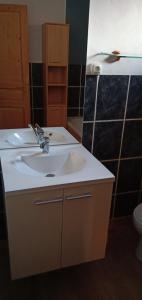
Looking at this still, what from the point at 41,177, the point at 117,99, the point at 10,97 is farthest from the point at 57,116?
the point at 41,177

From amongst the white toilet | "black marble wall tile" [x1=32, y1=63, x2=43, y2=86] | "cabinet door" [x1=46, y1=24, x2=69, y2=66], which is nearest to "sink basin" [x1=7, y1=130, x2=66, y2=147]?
"black marble wall tile" [x1=32, y1=63, x2=43, y2=86]

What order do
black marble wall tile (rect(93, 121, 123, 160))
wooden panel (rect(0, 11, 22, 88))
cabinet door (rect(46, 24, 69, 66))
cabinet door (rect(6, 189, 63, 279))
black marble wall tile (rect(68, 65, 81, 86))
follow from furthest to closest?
1. black marble wall tile (rect(93, 121, 123, 160))
2. black marble wall tile (rect(68, 65, 81, 86))
3. cabinet door (rect(46, 24, 69, 66))
4. wooden panel (rect(0, 11, 22, 88))
5. cabinet door (rect(6, 189, 63, 279))

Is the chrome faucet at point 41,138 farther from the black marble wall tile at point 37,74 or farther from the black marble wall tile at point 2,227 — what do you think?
the black marble wall tile at point 2,227

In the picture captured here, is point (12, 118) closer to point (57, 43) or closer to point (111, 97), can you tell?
point (57, 43)

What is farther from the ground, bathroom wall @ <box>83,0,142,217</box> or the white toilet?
bathroom wall @ <box>83,0,142,217</box>

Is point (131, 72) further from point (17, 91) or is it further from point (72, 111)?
point (17, 91)

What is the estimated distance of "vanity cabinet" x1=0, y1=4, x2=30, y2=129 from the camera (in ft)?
4.47

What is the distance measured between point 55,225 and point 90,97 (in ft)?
2.90

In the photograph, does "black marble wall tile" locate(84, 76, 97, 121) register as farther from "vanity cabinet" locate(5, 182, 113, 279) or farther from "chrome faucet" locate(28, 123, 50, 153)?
"vanity cabinet" locate(5, 182, 113, 279)

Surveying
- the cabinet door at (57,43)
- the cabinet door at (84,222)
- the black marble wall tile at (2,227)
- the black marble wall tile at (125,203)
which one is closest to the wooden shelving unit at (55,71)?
the cabinet door at (57,43)

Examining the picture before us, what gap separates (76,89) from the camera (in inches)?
63.9

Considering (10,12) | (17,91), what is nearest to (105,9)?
(10,12)

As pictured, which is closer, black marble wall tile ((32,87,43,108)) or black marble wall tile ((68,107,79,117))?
black marble wall tile ((32,87,43,108))

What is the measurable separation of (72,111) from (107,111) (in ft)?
0.88
